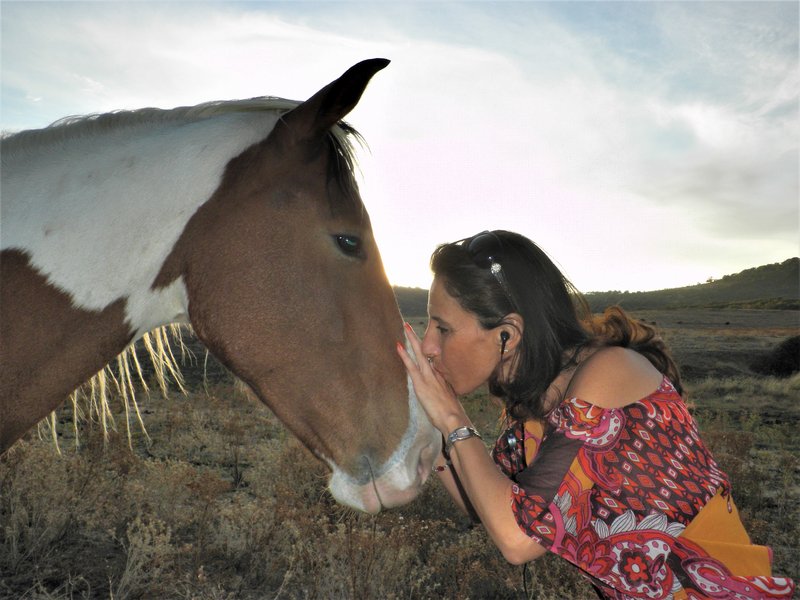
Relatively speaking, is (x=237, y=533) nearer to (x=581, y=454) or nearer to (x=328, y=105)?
(x=581, y=454)


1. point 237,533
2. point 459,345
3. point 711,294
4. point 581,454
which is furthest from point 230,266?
point 711,294

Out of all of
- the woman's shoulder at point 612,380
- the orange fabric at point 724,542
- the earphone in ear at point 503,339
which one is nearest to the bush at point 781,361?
the orange fabric at point 724,542

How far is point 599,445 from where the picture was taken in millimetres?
1938

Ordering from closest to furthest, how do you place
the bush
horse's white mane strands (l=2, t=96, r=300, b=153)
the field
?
horse's white mane strands (l=2, t=96, r=300, b=153) < the field < the bush

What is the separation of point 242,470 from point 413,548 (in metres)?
2.84

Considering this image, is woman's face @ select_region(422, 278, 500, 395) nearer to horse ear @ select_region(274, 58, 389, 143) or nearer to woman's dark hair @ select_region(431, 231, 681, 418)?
woman's dark hair @ select_region(431, 231, 681, 418)

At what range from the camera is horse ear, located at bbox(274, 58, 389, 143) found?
1.65 m

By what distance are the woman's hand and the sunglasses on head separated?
43 centimetres

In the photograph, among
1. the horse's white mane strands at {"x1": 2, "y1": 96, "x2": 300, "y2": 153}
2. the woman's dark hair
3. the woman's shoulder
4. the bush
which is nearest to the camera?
the horse's white mane strands at {"x1": 2, "y1": 96, "x2": 300, "y2": 153}

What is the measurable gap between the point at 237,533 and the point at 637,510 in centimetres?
313

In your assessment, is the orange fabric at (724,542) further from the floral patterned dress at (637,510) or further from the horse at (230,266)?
the horse at (230,266)

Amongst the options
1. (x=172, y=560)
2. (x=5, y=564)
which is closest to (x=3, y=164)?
(x=172, y=560)

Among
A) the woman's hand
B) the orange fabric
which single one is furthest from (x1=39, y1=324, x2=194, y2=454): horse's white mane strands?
the orange fabric

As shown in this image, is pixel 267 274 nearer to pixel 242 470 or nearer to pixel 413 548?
pixel 413 548
